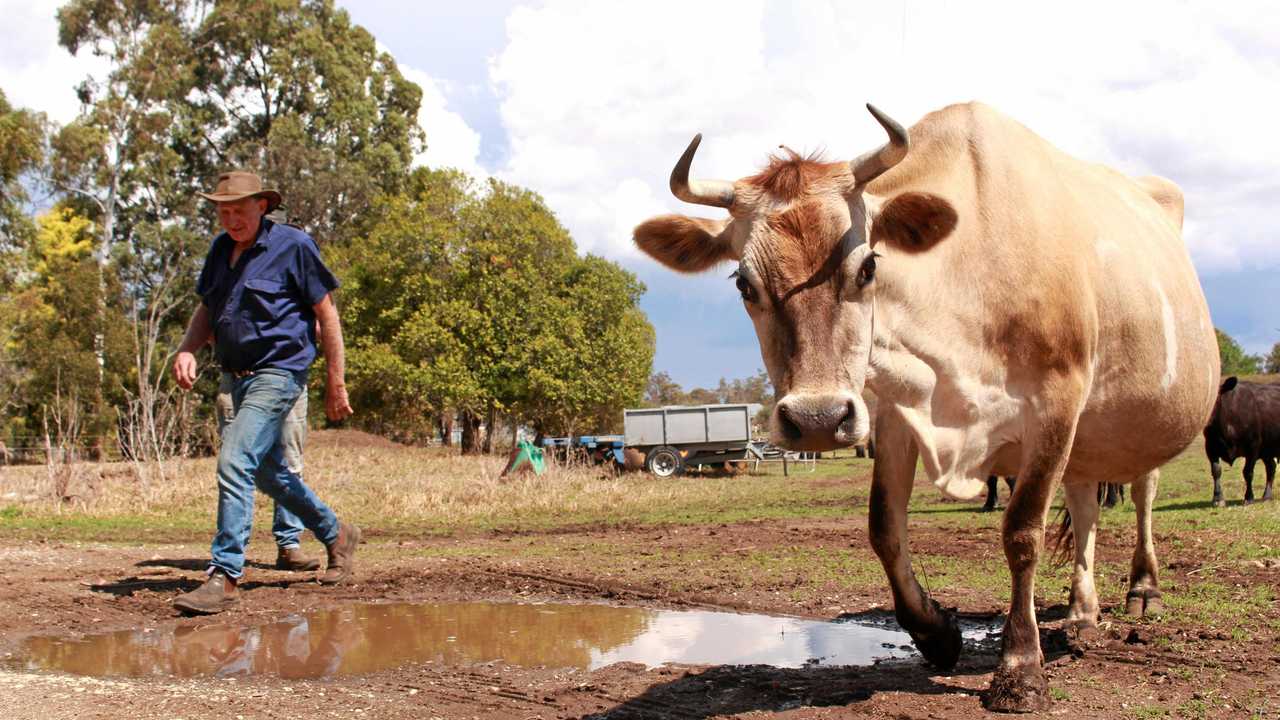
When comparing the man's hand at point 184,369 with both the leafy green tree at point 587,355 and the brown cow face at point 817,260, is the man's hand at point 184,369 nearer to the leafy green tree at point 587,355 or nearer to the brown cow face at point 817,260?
the brown cow face at point 817,260

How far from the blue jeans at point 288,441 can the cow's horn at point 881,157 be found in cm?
387

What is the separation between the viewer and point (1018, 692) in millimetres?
3936

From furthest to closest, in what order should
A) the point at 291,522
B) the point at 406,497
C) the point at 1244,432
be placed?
the point at 1244,432
the point at 406,497
the point at 291,522

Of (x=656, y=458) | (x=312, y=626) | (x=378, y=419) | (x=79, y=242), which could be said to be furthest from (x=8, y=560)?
(x=79, y=242)

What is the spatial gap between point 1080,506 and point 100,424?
3180 cm

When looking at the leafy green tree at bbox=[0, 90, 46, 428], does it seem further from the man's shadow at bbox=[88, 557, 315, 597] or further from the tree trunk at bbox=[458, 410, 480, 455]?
the man's shadow at bbox=[88, 557, 315, 597]

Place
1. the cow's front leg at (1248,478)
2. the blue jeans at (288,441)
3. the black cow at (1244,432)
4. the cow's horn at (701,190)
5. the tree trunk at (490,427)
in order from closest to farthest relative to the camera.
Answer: the cow's horn at (701,190), the blue jeans at (288,441), the cow's front leg at (1248,478), the black cow at (1244,432), the tree trunk at (490,427)

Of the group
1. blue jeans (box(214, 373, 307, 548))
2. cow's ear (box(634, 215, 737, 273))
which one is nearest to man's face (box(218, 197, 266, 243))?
blue jeans (box(214, 373, 307, 548))

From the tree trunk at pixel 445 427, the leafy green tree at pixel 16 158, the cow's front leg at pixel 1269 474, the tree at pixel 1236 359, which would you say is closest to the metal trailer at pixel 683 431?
the tree trunk at pixel 445 427

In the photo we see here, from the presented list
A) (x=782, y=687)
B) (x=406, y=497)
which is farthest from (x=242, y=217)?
(x=406, y=497)

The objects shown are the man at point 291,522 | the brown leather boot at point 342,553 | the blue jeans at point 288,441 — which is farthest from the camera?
the man at point 291,522

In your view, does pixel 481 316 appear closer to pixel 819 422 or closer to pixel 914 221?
pixel 914 221

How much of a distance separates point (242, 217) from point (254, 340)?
749 millimetres

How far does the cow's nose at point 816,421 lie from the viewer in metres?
3.64
